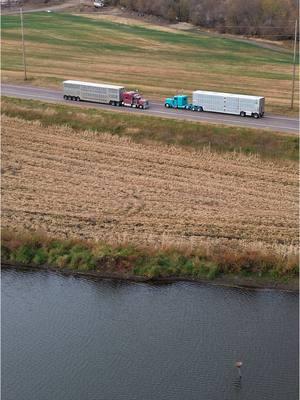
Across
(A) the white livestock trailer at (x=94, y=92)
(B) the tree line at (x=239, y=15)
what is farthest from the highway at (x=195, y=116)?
(B) the tree line at (x=239, y=15)

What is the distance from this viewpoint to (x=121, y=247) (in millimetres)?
34094

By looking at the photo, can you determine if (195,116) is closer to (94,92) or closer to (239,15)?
(94,92)

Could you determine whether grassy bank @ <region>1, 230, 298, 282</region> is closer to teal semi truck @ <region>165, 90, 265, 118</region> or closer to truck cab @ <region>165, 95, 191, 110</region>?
teal semi truck @ <region>165, 90, 265, 118</region>

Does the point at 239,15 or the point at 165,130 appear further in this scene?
the point at 239,15

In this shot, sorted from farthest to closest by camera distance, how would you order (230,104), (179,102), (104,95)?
(104,95), (179,102), (230,104)

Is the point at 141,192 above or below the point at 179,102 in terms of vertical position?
below

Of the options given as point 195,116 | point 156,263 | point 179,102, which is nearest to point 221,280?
point 156,263

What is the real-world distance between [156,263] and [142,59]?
5768 centimetres

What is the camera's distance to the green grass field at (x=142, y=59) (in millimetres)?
69875

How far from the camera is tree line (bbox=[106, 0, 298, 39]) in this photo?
110125 millimetres

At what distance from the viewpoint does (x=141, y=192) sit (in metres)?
42.5

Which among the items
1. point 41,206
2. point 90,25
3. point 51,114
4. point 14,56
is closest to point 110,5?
point 90,25

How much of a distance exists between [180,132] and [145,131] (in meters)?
2.88

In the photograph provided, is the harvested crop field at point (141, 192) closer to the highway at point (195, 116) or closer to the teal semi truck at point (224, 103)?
the highway at point (195, 116)
